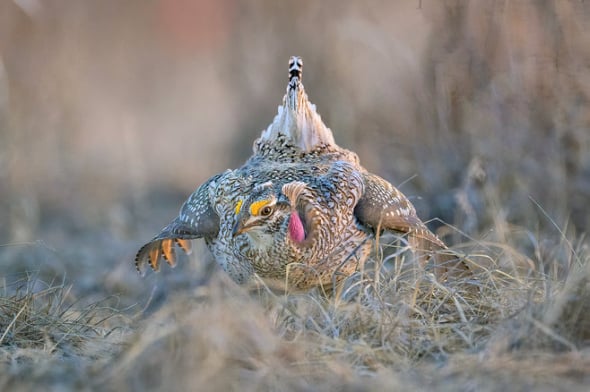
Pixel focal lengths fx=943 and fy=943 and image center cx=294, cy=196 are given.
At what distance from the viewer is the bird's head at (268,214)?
4.24 metres

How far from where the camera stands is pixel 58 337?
390 centimetres

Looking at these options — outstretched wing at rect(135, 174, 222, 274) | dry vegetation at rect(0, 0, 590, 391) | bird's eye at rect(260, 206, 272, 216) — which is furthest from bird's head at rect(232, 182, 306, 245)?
outstretched wing at rect(135, 174, 222, 274)

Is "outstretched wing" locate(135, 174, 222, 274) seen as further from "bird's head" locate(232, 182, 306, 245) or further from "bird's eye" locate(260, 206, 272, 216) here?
"bird's eye" locate(260, 206, 272, 216)

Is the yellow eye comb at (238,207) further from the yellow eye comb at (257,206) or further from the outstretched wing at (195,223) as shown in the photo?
the outstretched wing at (195,223)

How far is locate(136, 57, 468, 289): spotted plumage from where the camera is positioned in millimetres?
4359

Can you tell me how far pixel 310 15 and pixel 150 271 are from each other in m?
3.09

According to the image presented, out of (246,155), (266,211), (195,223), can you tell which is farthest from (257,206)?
(246,155)

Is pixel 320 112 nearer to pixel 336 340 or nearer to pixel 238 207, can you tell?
pixel 238 207

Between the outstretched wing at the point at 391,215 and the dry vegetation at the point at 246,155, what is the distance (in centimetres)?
18

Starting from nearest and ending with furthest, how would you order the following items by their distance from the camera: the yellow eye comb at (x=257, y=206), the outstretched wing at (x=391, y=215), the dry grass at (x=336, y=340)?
the dry grass at (x=336, y=340) < the yellow eye comb at (x=257, y=206) < the outstretched wing at (x=391, y=215)

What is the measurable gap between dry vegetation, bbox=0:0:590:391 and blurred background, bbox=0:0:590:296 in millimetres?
19

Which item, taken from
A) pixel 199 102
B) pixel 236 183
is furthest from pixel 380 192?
pixel 199 102

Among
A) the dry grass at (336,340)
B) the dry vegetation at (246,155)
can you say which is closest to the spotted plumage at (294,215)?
the dry vegetation at (246,155)

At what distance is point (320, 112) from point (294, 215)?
12.5 feet
